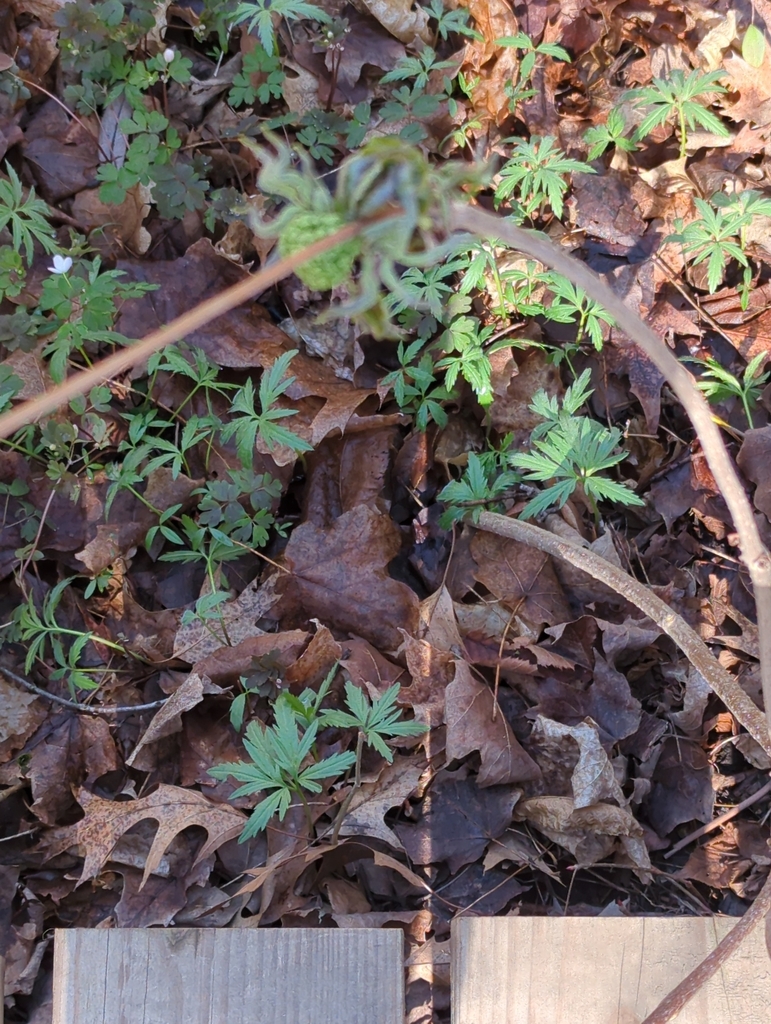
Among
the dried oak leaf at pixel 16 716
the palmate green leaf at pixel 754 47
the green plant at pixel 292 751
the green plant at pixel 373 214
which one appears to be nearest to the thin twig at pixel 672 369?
the green plant at pixel 373 214

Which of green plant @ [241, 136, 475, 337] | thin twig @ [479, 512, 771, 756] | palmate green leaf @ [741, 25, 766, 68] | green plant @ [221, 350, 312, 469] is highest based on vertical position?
palmate green leaf @ [741, 25, 766, 68]

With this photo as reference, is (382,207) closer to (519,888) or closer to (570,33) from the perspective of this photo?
(519,888)

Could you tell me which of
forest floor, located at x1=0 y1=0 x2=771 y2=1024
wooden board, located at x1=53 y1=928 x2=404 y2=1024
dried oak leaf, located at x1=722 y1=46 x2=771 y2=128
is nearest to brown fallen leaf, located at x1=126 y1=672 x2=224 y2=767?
forest floor, located at x1=0 y1=0 x2=771 y2=1024

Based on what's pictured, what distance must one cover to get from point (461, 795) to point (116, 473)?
4.02ft

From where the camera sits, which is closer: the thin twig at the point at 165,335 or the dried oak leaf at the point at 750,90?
the thin twig at the point at 165,335

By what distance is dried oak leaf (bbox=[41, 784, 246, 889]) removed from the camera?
6.14 feet

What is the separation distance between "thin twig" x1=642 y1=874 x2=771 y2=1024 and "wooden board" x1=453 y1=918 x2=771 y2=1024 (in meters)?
0.04

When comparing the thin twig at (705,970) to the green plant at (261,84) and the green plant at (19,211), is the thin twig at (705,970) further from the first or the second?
the green plant at (261,84)

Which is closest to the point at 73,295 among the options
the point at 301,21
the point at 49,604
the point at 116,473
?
the point at 116,473

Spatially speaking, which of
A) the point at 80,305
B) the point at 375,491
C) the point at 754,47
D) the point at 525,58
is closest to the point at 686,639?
the point at 375,491

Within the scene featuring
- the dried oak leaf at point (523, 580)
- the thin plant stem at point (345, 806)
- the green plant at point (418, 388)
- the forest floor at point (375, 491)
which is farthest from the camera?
the green plant at point (418, 388)

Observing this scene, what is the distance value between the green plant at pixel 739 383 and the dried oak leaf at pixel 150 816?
5.63 feet

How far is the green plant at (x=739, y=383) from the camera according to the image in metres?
2.27

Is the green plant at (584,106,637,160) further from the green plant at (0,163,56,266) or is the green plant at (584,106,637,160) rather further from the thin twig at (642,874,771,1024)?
the thin twig at (642,874,771,1024)
